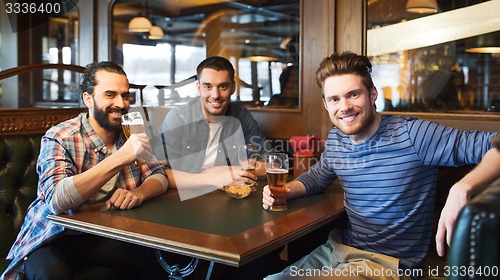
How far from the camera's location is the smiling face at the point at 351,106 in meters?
1.99

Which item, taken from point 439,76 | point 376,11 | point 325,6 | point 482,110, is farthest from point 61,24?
point 482,110

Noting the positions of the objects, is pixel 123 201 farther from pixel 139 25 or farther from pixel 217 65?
pixel 139 25

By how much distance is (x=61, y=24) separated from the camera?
468cm

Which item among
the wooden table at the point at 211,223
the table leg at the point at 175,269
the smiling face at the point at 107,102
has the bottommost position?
the table leg at the point at 175,269

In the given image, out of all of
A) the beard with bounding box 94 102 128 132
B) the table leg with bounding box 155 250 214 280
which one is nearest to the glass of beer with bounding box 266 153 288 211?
the table leg with bounding box 155 250 214 280

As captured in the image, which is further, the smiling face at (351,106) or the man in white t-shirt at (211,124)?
the man in white t-shirt at (211,124)

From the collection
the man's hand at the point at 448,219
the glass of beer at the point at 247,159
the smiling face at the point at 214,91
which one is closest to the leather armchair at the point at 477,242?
the man's hand at the point at 448,219

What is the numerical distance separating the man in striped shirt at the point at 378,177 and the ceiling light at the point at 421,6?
94 cm

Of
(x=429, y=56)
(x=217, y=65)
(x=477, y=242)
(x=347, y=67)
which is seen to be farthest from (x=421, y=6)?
(x=477, y=242)

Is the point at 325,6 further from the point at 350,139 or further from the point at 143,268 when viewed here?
the point at 143,268

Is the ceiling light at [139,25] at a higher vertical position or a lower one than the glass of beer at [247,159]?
higher

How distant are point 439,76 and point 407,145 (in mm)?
1222

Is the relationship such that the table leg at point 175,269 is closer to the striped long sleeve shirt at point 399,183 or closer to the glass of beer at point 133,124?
the glass of beer at point 133,124

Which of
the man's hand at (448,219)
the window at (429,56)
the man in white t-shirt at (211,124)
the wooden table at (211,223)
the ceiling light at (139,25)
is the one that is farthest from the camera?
the ceiling light at (139,25)
